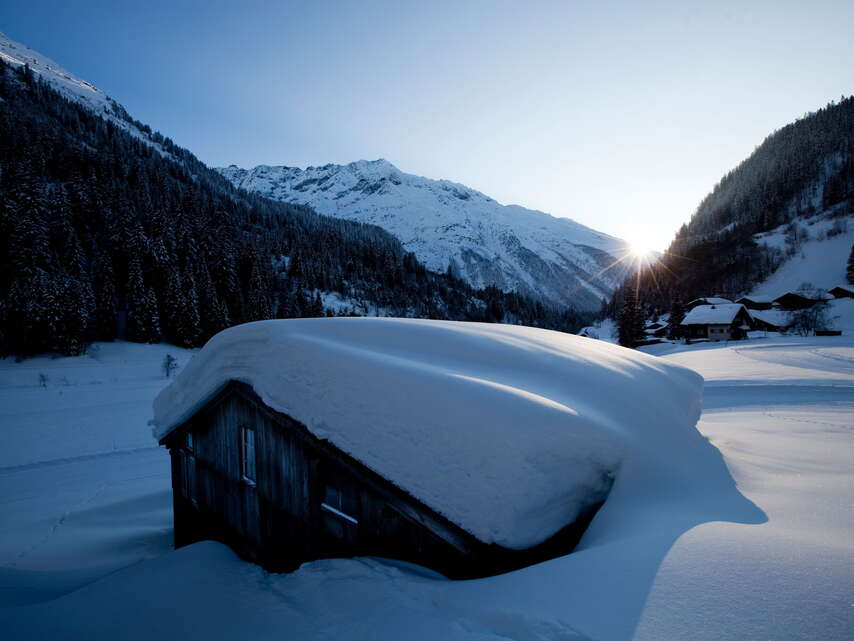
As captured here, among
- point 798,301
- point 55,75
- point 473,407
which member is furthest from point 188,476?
point 55,75

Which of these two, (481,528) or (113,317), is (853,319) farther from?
(113,317)

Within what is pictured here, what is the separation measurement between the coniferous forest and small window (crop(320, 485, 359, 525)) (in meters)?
41.2

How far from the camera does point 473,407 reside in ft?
11.5

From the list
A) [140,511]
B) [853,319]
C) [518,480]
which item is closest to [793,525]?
[518,480]

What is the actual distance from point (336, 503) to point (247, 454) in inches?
110

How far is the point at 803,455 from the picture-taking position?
5375 millimetres

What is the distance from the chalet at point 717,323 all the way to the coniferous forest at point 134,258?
4624cm

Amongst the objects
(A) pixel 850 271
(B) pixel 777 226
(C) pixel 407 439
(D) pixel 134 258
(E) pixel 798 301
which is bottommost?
(C) pixel 407 439

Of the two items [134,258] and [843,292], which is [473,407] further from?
[843,292]

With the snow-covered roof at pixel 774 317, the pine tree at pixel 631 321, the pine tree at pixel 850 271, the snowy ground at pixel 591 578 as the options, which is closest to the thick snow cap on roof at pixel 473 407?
the snowy ground at pixel 591 578

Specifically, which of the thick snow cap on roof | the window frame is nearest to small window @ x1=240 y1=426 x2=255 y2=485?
the window frame

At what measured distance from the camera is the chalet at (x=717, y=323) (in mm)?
49031

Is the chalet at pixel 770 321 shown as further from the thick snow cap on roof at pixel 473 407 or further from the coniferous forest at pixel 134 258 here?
the thick snow cap on roof at pixel 473 407

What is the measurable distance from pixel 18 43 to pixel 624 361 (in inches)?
11355
